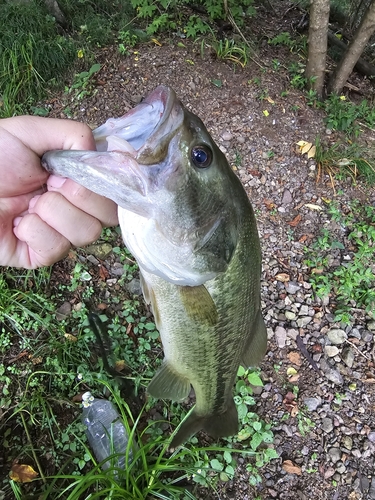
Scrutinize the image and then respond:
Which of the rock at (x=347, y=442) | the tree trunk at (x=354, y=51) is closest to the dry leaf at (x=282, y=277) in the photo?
the rock at (x=347, y=442)

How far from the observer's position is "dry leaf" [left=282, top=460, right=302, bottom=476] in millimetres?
2894

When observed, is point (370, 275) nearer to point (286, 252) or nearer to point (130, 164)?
point (286, 252)

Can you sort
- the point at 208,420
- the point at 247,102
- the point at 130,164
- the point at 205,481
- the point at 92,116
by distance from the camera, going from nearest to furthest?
1. the point at 130,164
2. the point at 208,420
3. the point at 205,481
4. the point at 92,116
5. the point at 247,102

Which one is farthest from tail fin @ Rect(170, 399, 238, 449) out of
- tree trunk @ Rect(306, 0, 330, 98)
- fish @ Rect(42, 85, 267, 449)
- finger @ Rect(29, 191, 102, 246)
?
tree trunk @ Rect(306, 0, 330, 98)

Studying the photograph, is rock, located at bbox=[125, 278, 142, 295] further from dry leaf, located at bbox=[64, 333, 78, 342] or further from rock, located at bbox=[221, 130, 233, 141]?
rock, located at bbox=[221, 130, 233, 141]

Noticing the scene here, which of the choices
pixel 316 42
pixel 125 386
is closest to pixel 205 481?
pixel 125 386

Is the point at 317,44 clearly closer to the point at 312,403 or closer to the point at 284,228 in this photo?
the point at 284,228

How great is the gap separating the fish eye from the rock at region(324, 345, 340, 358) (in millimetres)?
2491

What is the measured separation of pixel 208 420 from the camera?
2.12m

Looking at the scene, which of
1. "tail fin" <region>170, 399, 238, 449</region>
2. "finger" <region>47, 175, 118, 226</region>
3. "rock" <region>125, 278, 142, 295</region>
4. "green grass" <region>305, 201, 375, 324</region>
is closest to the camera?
"finger" <region>47, 175, 118, 226</region>

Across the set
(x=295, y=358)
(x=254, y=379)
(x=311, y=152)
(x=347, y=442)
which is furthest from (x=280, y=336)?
(x=311, y=152)

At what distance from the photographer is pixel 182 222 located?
1420 millimetres

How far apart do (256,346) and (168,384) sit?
1.44ft

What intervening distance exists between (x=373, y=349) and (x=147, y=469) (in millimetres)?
2066
